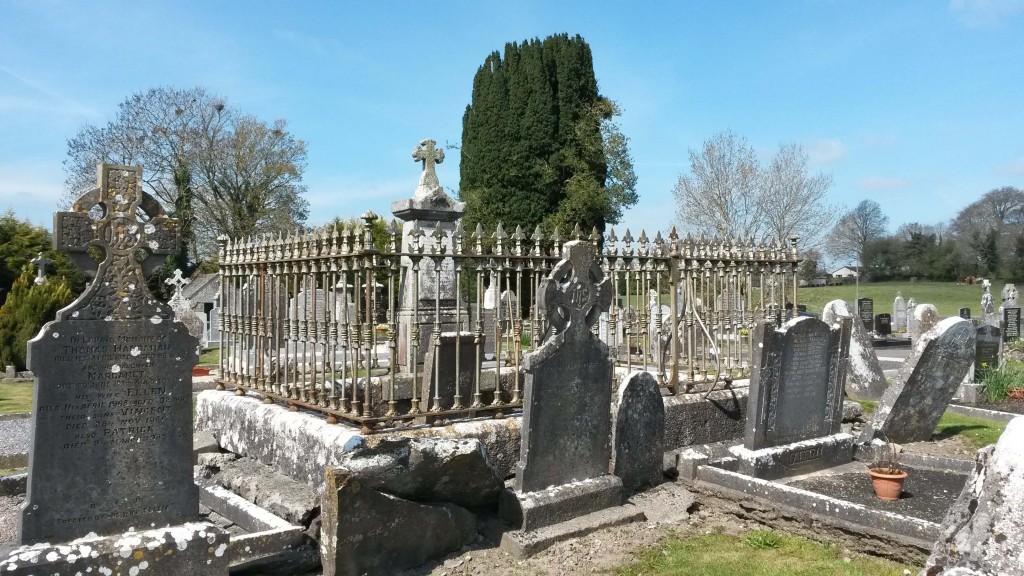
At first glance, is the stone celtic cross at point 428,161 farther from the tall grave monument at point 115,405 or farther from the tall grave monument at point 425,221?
the tall grave monument at point 115,405

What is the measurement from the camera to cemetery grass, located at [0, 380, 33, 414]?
12.1 metres

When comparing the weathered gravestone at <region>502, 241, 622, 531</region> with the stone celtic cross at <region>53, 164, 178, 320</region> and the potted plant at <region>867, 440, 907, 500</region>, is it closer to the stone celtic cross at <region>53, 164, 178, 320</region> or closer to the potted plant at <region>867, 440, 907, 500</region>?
the potted plant at <region>867, 440, 907, 500</region>

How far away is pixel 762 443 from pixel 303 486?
4.39 meters

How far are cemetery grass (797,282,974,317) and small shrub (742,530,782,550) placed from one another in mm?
33017

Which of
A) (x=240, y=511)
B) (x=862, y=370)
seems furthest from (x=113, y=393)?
(x=862, y=370)

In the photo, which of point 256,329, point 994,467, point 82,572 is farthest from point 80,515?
point 994,467

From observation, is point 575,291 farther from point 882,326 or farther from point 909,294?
point 909,294

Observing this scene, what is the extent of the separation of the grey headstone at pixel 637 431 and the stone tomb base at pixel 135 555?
3.45m

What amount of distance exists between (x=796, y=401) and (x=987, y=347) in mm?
7984

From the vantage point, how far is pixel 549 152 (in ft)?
105

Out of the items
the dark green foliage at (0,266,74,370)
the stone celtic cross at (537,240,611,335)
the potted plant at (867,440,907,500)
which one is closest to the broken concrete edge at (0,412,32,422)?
the dark green foliage at (0,266,74,370)

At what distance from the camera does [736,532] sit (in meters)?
5.79

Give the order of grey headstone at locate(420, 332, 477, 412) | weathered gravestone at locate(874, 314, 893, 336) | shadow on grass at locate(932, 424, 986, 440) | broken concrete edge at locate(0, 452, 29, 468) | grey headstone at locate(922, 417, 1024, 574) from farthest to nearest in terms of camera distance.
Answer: weathered gravestone at locate(874, 314, 893, 336)
shadow on grass at locate(932, 424, 986, 440)
broken concrete edge at locate(0, 452, 29, 468)
grey headstone at locate(420, 332, 477, 412)
grey headstone at locate(922, 417, 1024, 574)

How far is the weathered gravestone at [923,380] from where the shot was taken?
27.1 feet
